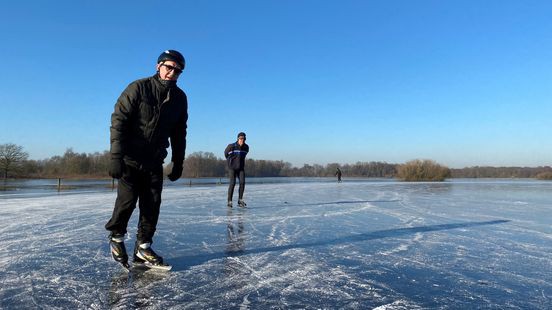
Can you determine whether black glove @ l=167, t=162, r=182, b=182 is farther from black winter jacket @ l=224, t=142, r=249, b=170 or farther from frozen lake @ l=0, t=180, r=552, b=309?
black winter jacket @ l=224, t=142, r=249, b=170

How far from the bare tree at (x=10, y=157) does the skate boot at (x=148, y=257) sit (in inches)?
2257

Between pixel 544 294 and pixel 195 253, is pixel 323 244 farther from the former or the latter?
pixel 544 294

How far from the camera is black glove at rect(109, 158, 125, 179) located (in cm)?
276

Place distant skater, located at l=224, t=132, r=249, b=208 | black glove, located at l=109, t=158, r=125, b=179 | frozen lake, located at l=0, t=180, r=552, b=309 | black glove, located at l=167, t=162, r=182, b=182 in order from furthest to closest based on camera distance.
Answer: distant skater, located at l=224, t=132, r=249, b=208 < black glove, located at l=167, t=162, r=182, b=182 < black glove, located at l=109, t=158, r=125, b=179 < frozen lake, located at l=0, t=180, r=552, b=309

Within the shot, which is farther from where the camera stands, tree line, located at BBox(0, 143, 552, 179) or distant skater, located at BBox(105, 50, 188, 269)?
tree line, located at BBox(0, 143, 552, 179)

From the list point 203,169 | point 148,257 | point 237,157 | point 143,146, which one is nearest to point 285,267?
point 148,257

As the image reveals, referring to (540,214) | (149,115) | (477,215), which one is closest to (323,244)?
(149,115)

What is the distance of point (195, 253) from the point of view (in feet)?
11.6

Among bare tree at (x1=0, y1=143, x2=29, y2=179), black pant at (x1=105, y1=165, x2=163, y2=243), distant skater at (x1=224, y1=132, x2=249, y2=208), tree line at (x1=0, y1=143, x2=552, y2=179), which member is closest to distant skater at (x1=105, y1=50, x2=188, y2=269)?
black pant at (x1=105, y1=165, x2=163, y2=243)

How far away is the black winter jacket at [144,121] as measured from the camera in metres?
2.84

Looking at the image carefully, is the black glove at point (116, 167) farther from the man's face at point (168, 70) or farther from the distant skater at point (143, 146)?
the man's face at point (168, 70)

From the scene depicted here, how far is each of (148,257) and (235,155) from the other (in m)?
5.28

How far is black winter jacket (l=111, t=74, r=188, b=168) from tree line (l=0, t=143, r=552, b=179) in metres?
34.4

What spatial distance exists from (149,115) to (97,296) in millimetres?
1377
